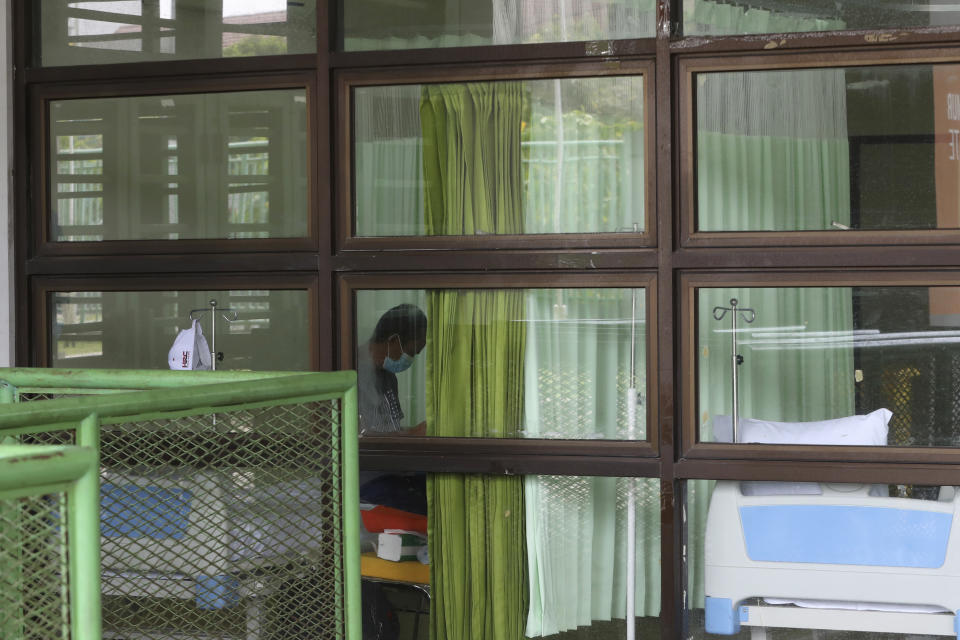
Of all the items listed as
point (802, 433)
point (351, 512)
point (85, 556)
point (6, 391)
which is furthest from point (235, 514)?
point (802, 433)

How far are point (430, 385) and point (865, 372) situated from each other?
127 centimetres

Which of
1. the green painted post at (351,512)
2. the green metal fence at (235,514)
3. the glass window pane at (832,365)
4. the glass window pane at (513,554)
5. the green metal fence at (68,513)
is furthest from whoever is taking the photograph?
the glass window pane at (513,554)

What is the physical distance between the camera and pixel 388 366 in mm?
3516

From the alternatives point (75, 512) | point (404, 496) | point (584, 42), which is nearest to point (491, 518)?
point (404, 496)

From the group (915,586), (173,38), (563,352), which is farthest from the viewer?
(173,38)

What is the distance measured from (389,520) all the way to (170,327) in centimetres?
93

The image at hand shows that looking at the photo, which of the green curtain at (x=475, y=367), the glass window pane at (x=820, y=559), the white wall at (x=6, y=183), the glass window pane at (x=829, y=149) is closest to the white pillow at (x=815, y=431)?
the glass window pane at (x=820, y=559)

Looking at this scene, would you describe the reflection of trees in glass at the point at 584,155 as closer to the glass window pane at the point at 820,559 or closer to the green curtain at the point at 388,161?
the green curtain at the point at 388,161

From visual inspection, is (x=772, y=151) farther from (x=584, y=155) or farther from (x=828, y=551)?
(x=828, y=551)

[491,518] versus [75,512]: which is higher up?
[75,512]

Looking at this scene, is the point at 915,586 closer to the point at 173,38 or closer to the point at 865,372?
the point at 865,372

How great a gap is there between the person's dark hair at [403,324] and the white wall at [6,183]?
48.3 inches

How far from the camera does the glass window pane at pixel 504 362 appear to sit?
11.0ft

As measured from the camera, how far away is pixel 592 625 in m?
3.43
